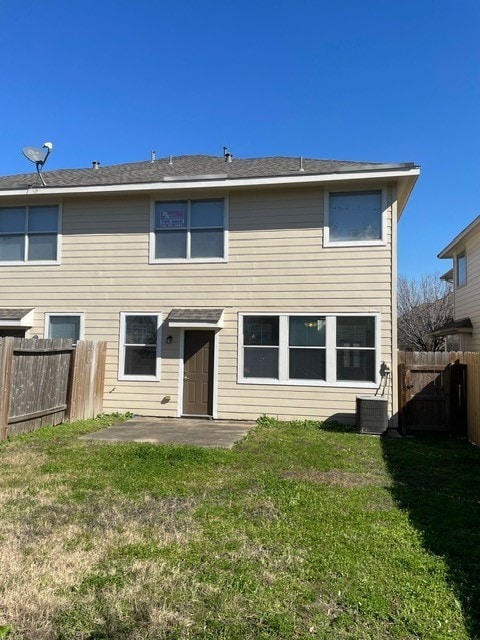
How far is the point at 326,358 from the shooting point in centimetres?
971

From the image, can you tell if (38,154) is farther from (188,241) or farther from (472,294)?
(472,294)

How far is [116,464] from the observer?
611cm

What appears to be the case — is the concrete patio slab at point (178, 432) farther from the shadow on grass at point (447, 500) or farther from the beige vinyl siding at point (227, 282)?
the shadow on grass at point (447, 500)

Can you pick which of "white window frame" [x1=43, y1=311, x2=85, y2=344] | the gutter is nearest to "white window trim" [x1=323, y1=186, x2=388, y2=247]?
the gutter

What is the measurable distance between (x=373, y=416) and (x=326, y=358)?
154 cm

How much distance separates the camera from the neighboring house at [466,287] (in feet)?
46.1

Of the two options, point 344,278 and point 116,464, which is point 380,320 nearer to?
point 344,278

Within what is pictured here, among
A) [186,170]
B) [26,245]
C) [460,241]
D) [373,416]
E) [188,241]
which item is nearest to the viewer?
[373,416]

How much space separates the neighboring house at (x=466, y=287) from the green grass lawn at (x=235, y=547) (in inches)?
356

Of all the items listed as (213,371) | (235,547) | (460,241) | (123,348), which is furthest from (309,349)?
(460,241)

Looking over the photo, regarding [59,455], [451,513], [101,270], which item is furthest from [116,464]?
[101,270]

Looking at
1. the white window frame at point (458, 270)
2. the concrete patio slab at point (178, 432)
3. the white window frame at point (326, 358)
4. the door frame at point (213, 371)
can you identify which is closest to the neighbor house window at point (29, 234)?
the door frame at point (213, 371)

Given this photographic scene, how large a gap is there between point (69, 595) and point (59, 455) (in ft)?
13.1

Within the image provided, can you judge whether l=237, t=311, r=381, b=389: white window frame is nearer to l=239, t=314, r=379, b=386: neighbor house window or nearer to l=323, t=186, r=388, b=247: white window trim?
l=239, t=314, r=379, b=386: neighbor house window
